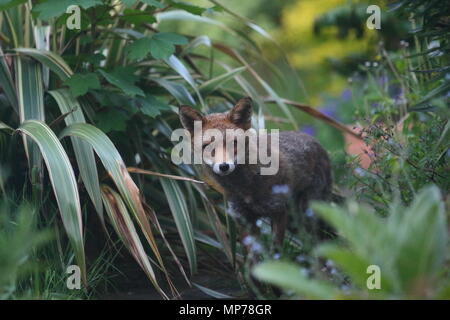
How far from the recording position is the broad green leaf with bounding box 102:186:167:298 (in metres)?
3.39

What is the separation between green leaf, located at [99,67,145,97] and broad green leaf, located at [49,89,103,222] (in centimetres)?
30

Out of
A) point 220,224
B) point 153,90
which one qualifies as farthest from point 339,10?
point 220,224

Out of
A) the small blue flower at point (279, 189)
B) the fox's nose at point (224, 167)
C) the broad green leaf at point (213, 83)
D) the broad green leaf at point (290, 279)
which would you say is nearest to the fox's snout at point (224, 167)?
the fox's nose at point (224, 167)

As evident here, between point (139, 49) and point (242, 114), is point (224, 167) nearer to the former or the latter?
point (242, 114)

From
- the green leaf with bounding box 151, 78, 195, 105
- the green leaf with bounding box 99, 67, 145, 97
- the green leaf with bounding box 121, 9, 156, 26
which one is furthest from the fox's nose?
the green leaf with bounding box 121, 9, 156, 26

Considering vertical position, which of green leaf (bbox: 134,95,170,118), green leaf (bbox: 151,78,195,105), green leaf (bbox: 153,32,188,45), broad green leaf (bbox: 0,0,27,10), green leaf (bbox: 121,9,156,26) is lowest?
green leaf (bbox: 134,95,170,118)

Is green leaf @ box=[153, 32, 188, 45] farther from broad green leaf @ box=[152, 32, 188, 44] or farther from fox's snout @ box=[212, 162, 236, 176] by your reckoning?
fox's snout @ box=[212, 162, 236, 176]

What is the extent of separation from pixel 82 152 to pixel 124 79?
0.54 meters

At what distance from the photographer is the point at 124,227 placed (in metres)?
3.53

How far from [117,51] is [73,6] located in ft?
3.49

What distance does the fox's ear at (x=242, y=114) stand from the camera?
364cm

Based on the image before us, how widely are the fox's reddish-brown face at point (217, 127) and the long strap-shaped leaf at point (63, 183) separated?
2.51 ft

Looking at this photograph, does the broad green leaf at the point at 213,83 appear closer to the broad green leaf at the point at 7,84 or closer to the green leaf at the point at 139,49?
the green leaf at the point at 139,49
